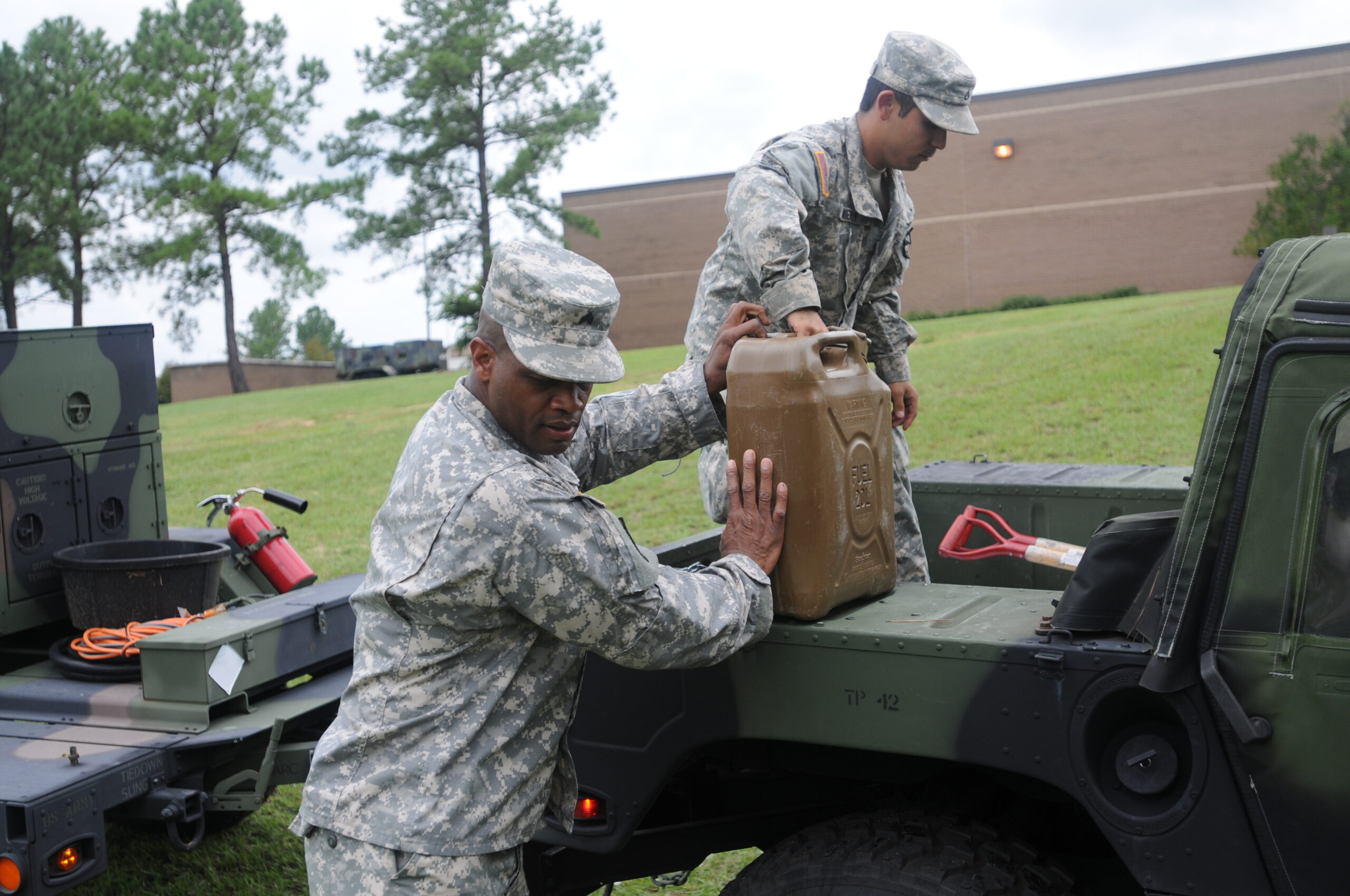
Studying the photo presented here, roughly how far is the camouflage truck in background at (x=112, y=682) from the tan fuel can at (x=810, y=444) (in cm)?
207

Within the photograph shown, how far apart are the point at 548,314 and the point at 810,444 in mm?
582

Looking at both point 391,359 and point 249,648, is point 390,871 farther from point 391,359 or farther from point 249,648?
point 391,359

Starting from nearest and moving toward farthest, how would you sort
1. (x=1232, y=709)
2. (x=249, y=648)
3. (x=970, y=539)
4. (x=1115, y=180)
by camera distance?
(x=1232, y=709), (x=249, y=648), (x=970, y=539), (x=1115, y=180)

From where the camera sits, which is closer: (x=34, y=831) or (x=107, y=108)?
(x=34, y=831)

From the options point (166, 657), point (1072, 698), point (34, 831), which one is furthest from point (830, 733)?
point (166, 657)

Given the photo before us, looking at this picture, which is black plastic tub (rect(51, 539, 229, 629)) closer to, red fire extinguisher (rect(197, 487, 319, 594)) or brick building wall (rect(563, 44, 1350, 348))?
red fire extinguisher (rect(197, 487, 319, 594))

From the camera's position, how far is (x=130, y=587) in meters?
4.52

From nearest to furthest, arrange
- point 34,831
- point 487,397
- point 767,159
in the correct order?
point 487,397, point 34,831, point 767,159

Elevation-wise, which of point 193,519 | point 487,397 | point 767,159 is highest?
point 767,159

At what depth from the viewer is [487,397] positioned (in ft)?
8.11

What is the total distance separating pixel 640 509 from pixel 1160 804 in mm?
8142

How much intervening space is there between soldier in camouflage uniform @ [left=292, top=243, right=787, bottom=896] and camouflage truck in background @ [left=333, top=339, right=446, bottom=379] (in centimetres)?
4185

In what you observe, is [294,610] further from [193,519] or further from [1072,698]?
[193,519]

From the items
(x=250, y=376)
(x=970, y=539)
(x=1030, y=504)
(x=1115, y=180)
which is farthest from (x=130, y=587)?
(x=250, y=376)
